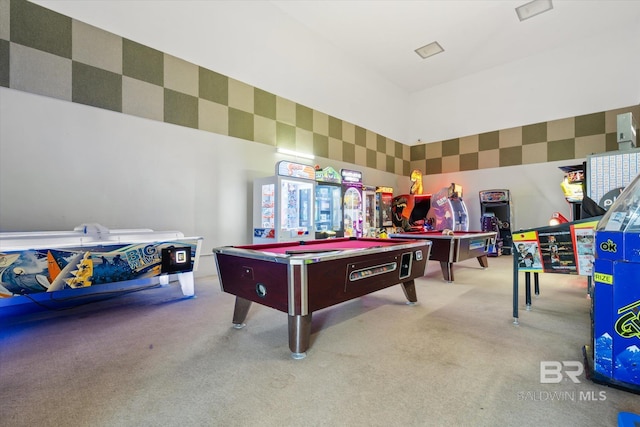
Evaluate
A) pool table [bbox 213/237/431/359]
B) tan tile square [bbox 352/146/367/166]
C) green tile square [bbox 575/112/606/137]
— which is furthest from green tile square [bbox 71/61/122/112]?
green tile square [bbox 575/112/606/137]

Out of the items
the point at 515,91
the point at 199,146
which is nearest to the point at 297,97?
the point at 199,146

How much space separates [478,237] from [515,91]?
4500mm

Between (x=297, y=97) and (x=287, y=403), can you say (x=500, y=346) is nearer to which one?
(x=287, y=403)

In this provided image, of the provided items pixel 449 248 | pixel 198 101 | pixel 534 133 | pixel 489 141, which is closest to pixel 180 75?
pixel 198 101

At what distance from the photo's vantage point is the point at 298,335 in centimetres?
182

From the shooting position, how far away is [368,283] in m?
2.24

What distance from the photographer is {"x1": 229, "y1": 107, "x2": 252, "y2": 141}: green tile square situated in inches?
179

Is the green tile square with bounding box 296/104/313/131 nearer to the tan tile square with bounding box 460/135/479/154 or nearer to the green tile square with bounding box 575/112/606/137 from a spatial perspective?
the tan tile square with bounding box 460/135/479/154

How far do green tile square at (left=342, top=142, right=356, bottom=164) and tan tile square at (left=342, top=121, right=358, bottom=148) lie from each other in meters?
0.10

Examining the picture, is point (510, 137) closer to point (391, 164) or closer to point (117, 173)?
point (391, 164)

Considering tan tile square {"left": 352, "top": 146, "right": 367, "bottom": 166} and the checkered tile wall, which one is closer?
the checkered tile wall

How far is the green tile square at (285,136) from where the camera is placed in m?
5.18

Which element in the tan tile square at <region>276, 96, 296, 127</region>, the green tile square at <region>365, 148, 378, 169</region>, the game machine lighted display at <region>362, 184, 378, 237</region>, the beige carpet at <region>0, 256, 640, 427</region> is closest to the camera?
the beige carpet at <region>0, 256, 640, 427</region>

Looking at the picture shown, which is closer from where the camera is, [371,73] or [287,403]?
[287,403]
